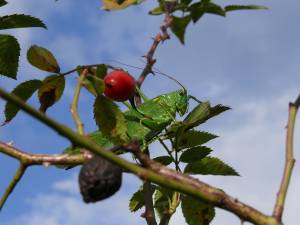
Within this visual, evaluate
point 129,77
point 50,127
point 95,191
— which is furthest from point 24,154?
point 129,77

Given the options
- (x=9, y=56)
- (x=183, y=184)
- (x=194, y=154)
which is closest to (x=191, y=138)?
(x=194, y=154)

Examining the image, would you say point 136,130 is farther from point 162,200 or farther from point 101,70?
point 101,70

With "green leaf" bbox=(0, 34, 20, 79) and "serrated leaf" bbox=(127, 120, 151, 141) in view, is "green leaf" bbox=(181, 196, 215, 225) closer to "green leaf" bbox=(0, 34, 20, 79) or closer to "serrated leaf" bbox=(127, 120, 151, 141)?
"serrated leaf" bbox=(127, 120, 151, 141)

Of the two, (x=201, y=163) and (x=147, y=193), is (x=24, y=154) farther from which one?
(x=201, y=163)

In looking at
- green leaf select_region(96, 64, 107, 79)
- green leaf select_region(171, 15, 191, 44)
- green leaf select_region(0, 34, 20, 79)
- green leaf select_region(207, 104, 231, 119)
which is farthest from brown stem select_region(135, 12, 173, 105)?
green leaf select_region(0, 34, 20, 79)

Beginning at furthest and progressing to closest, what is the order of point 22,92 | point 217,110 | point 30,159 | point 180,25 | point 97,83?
point 217,110, point 22,92, point 97,83, point 180,25, point 30,159

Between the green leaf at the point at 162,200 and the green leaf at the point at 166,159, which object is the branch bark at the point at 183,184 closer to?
the green leaf at the point at 162,200
